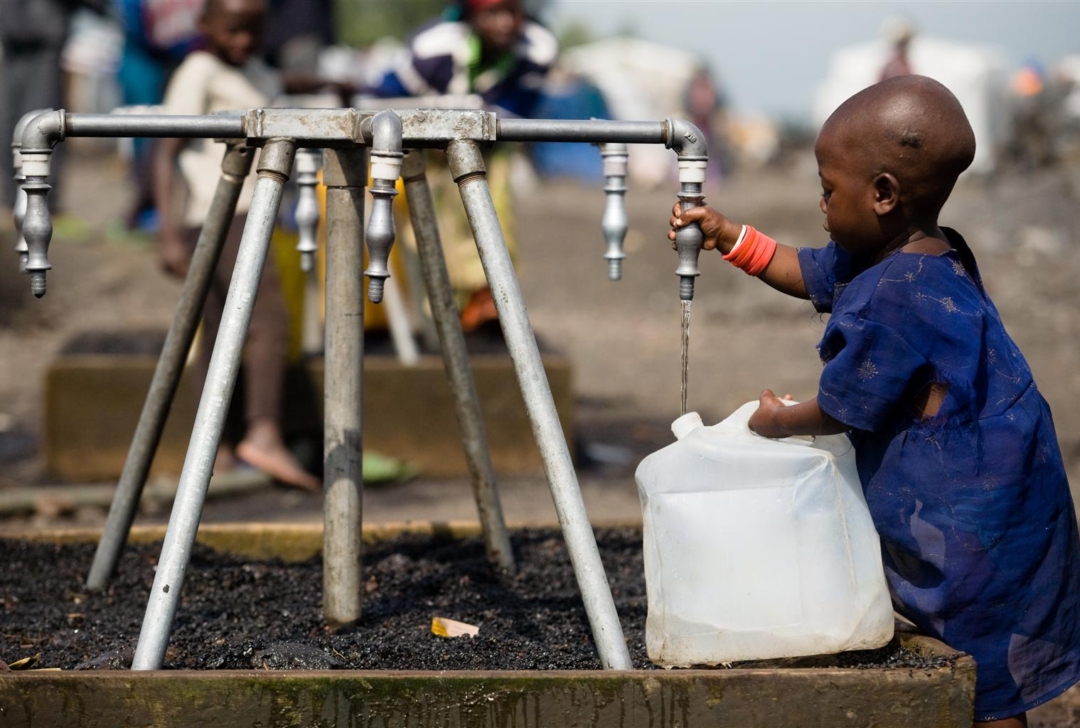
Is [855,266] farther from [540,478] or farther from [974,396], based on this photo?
[540,478]

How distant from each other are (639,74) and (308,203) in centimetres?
2567

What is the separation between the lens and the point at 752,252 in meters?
2.49

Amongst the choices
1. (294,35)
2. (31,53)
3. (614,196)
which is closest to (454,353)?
(614,196)

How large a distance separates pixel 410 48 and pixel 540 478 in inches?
80.9

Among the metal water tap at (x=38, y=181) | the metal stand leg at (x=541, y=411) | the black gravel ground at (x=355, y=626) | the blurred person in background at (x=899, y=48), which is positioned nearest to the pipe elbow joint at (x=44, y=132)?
the metal water tap at (x=38, y=181)

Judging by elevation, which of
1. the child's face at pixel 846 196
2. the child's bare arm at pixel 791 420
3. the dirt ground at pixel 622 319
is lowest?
the dirt ground at pixel 622 319

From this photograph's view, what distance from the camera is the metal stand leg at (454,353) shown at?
2.83 meters

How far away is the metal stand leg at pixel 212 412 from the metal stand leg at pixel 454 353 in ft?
1.69

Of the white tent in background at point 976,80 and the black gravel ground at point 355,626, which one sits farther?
the white tent in background at point 976,80

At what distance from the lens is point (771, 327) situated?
1034 centimetres

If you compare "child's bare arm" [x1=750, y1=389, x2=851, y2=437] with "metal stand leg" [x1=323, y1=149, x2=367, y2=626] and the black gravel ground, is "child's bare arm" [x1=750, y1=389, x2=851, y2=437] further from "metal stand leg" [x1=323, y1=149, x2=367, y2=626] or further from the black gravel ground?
"metal stand leg" [x1=323, y1=149, x2=367, y2=626]

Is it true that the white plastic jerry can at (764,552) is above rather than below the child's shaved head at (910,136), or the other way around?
below

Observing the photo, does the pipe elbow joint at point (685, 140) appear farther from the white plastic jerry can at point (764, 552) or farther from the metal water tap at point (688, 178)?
the white plastic jerry can at point (764, 552)

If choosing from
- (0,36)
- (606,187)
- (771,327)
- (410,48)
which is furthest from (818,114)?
(606,187)
